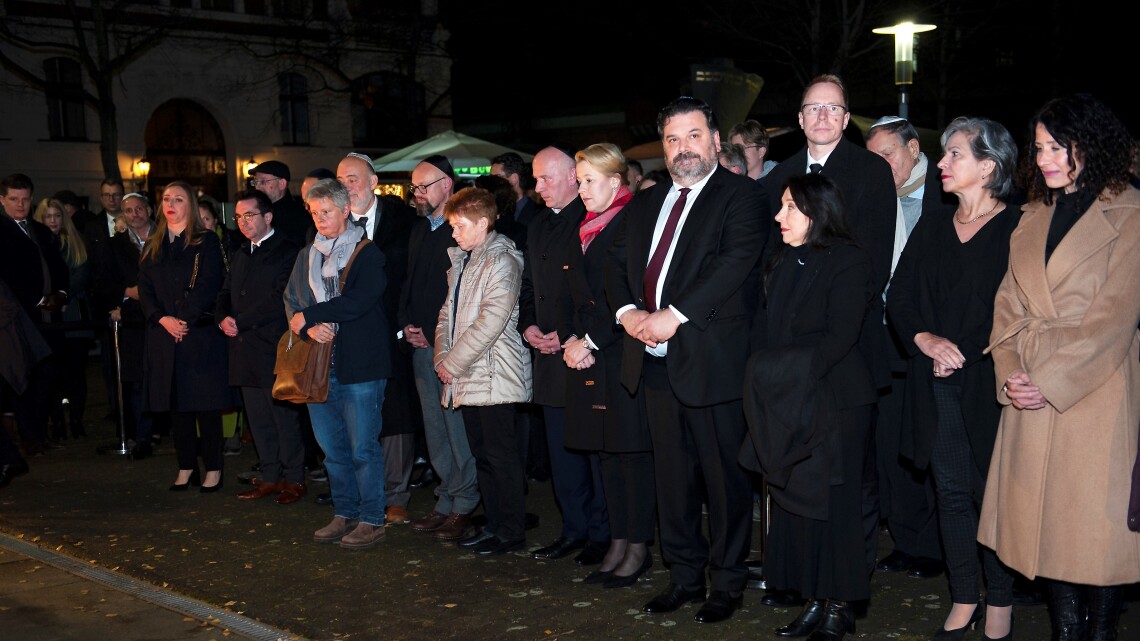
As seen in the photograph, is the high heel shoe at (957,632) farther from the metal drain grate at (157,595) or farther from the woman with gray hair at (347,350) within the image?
the woman with gray hair at (347,350)

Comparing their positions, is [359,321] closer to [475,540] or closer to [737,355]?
[475,540]

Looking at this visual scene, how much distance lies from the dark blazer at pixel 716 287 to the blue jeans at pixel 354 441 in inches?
93.1

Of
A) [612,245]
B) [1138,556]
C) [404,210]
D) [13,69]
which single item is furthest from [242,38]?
[1138,556]

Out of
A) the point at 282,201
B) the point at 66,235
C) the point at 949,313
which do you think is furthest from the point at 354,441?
the point at 66,235

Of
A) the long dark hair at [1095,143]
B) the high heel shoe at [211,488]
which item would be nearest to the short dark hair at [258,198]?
the high heel shoe at [211,488]

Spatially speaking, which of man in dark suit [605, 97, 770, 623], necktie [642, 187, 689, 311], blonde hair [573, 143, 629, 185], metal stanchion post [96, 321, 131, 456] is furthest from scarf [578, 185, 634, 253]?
metal stanchion post [96, 321, 131, 456]

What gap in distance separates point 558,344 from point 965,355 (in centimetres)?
226

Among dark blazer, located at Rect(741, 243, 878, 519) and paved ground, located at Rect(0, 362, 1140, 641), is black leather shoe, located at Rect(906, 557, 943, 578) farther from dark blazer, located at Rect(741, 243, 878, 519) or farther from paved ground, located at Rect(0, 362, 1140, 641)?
dark blazer, located at Rect(741, 243, 878, 519)

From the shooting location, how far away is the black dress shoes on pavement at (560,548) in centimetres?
663

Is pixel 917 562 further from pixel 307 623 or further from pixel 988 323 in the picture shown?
pixel 307 623

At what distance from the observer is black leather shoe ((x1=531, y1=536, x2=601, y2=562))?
663 cm

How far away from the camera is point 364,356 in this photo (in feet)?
23.0

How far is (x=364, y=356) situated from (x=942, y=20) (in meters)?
20.3

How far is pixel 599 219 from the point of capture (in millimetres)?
6223
